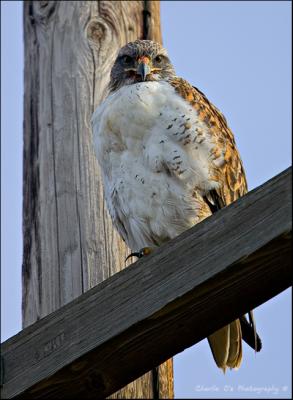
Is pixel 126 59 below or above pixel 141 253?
above

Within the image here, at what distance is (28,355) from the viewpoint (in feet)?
7.86

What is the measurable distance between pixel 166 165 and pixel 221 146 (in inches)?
12.8

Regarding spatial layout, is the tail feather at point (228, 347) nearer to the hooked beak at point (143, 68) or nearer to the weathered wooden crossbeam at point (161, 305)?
the hooked beak at point (143, 68)

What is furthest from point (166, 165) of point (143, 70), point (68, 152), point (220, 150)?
point (143, 70)

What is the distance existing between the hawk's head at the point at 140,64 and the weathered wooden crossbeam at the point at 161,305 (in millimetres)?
2489

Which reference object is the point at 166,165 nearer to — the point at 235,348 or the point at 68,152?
the point at 68,152

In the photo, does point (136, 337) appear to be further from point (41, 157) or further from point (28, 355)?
point (41, 157)

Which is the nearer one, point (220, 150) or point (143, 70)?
point (220, 150)

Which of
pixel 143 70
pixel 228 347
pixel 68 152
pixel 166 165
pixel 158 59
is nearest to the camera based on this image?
pixel 166 165

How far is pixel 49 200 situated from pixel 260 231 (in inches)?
87.3

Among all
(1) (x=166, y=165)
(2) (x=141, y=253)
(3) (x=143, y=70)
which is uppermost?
(3) (x=143, y=70)

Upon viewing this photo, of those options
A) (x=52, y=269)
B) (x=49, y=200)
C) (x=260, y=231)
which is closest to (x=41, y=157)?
Result: (x=49, y=200)

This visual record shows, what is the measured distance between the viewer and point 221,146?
4.21 m

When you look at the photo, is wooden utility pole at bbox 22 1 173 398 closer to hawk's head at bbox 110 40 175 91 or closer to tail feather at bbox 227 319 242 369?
hawk's head at bbox 110 40 175 91
